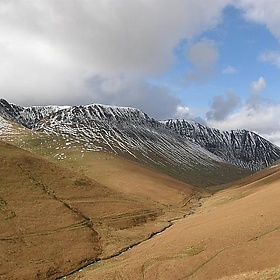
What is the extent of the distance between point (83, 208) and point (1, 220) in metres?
19.1

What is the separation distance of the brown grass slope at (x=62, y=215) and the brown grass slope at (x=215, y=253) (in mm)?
6566

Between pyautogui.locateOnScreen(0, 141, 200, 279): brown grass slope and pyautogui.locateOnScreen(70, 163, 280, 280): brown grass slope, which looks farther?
pyautogui.locateOnScreen(0, 141, 200, 279): brown grass slope

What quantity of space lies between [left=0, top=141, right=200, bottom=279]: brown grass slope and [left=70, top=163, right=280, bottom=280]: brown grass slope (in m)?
6.57

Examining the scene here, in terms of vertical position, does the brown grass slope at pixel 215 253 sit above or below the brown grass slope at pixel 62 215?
below

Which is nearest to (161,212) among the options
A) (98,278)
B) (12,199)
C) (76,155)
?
(12,199)

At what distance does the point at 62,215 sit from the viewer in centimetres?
7088

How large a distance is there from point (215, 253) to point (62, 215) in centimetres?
3699

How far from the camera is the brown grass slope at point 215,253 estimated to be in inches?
1547

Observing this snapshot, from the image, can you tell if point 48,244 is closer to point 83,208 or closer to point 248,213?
point 83,208

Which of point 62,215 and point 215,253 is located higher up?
point 62,215

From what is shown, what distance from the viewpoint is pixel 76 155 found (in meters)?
142

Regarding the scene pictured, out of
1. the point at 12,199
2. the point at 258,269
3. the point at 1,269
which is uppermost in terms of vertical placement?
the point at 12,199

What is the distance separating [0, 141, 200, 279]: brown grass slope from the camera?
54559mm

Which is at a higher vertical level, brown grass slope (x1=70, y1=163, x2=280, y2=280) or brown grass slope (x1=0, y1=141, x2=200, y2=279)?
brown grass slope (x1=0, y1=141, x2=200, y2=279)
